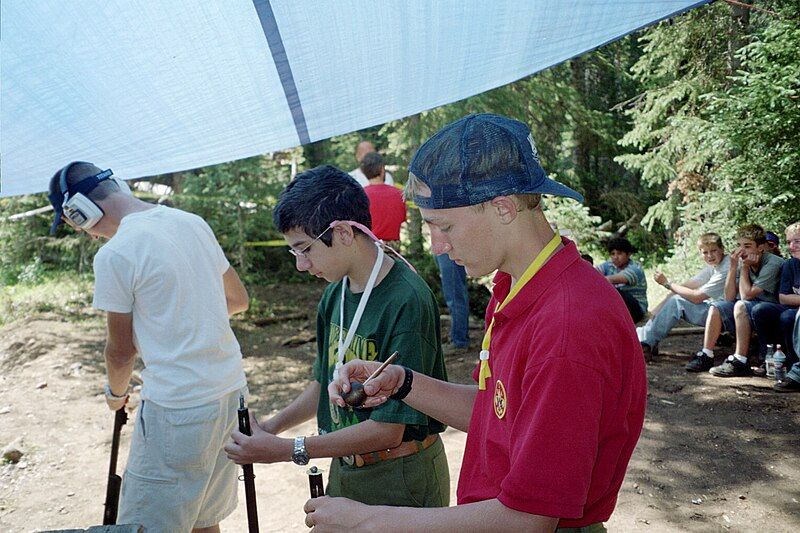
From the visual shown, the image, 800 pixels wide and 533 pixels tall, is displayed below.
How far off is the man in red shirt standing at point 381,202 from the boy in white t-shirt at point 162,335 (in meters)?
4.16

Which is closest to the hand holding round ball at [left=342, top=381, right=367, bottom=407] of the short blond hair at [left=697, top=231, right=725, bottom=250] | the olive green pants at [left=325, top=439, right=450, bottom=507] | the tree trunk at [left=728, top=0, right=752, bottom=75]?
the olive green pants at [left=325, top=439, right=450, bottom=507]

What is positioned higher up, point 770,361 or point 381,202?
point 381,202

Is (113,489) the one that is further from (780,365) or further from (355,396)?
(780,365)

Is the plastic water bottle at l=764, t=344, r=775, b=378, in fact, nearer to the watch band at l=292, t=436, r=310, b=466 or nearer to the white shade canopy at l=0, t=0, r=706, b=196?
the white shade canopy at l=0, t=0, r=706, b=196

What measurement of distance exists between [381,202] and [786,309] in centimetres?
397

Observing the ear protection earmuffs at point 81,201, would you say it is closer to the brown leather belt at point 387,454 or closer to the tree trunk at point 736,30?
the brown leather belt at point 387,454

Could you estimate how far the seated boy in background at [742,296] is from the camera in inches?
259

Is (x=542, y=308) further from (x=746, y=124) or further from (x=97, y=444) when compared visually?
(x=746, y=124)

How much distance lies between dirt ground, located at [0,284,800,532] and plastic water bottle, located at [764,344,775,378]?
166 millimetres

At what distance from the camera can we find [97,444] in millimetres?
6031

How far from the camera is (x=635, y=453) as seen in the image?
5121 millimetres

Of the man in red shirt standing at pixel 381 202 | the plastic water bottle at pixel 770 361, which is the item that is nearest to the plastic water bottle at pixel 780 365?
the plastic water bottle at pixel 770 361

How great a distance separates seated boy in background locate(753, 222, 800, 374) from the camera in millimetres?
6262

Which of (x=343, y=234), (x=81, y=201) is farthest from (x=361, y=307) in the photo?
(x=81, y=201)
